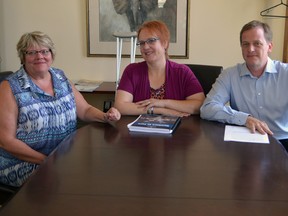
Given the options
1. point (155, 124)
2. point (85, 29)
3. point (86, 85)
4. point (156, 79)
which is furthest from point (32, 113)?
point (85, 29)

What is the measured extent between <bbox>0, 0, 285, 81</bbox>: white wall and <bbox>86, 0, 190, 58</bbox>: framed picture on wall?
71mm

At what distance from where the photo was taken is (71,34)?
3666 millimetres

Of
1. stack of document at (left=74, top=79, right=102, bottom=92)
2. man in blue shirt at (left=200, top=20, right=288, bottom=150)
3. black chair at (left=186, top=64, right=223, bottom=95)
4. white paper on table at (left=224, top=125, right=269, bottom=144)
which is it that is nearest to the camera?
white paper on table at (left=224, top=125, right=269, bottom=144)

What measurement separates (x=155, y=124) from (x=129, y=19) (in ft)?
6.85

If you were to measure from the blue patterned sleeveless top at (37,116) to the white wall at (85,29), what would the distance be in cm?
181

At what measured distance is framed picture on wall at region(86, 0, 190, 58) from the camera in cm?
356

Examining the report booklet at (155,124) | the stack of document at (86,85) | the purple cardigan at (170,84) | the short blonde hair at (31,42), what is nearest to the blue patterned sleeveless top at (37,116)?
the short blonde hair at (31,42)

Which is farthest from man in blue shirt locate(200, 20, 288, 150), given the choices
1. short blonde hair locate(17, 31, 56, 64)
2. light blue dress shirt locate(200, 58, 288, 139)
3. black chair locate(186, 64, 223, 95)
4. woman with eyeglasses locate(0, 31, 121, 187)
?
short blonde hair locate(17, 31, 56, 64)

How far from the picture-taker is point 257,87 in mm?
2076

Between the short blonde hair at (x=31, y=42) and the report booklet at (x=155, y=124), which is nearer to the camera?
the report booklet at (x=155, y=124)

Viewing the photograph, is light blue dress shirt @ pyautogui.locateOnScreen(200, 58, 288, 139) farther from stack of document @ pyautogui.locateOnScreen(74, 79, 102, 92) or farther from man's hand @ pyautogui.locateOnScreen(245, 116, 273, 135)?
stack of document @ pyautogui.locateOnScreen(74, 79, 102, 92)

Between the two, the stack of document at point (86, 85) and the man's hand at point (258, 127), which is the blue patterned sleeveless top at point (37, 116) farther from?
the stack of document at point (86, 85)

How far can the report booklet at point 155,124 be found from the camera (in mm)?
1717

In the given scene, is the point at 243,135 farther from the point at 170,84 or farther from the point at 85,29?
the point at 85,29
